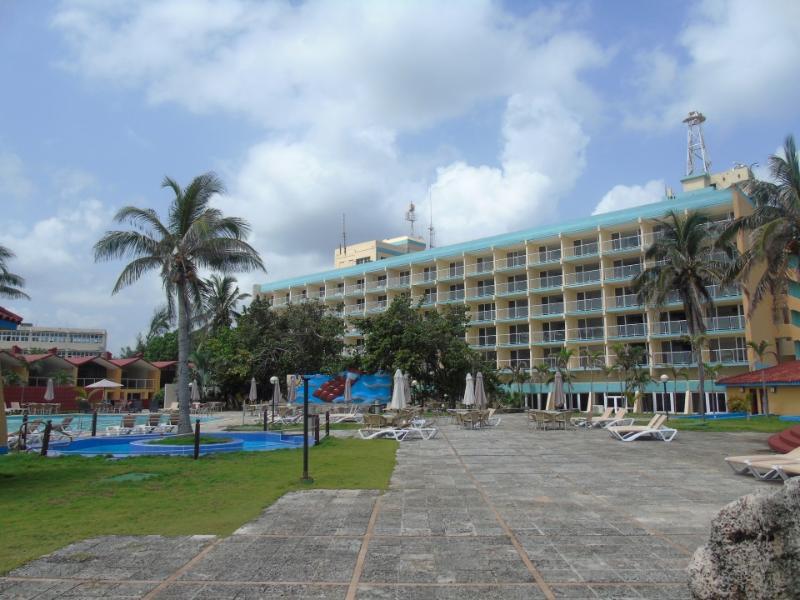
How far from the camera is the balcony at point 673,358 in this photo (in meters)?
36.6

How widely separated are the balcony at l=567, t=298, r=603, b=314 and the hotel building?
80 mm

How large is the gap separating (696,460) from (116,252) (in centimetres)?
1716

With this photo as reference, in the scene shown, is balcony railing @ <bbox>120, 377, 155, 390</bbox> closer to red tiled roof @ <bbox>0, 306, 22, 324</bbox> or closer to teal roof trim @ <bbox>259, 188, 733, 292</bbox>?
teal roof trim @ <bbox>259, 188, 733, 292</bbox>

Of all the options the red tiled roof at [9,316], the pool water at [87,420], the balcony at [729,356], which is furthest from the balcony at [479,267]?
the red tiled roof at [9,316]

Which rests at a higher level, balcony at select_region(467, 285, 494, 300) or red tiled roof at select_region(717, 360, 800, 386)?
balcony at select_region(467, 285, 494, 300)

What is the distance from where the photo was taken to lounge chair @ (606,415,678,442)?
1780 centimetres

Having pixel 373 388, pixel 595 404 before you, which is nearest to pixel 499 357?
pixel 595 404

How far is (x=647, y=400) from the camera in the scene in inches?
1539

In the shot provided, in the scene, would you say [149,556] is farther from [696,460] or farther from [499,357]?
[499,357]

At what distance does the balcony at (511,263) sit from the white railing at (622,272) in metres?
6.79

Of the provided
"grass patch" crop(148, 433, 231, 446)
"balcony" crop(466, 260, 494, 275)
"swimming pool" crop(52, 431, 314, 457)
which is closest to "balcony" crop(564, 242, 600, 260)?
"balcony" crop(466, 260, 494, 275)

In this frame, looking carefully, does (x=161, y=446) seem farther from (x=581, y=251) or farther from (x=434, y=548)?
(x=581, y=251)

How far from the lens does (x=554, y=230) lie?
43.8 m

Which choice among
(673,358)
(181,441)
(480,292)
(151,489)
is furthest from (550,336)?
(151,489)
